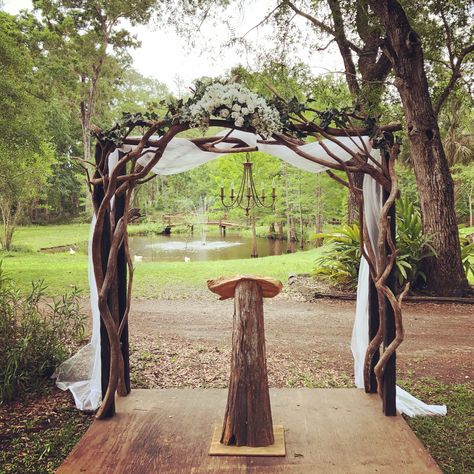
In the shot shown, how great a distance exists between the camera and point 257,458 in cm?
249

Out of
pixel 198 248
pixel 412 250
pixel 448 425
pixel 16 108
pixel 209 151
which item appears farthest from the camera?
pixel 198 248

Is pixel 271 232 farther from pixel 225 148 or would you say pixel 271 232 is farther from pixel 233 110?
pixel 233 110

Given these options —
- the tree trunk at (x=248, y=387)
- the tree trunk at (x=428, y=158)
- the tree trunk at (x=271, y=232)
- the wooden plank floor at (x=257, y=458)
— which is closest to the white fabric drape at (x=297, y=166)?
the wooden plank floor at (x=257, y=458)

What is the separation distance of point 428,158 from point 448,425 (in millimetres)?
4539

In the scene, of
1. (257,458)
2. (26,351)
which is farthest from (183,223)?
(257,458)

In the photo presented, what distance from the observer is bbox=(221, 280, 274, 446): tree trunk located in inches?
101

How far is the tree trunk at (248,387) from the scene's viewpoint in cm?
256

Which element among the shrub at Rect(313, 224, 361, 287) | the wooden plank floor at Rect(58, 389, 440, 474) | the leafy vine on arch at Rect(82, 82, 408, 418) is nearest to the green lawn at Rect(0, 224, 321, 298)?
the shrub at Rect(313, 224, 361, 287)

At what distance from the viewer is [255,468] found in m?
2.39

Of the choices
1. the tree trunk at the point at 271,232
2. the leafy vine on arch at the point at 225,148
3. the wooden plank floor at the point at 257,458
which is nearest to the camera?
the wooden plank floor at the point at 257,458

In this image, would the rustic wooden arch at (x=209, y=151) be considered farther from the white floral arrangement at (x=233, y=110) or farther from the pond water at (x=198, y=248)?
the pond water at (x=198, y=248)

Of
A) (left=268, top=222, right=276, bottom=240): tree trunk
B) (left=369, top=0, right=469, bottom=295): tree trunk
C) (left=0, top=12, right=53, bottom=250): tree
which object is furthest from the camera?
(left=268, top=222, right=276, bottom=240): tree trunk

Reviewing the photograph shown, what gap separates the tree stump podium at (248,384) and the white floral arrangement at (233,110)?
87 centimetres

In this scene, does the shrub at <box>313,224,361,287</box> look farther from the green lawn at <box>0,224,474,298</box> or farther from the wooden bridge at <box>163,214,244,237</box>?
the wooden bridge at <box>163,214,244,237</box>
